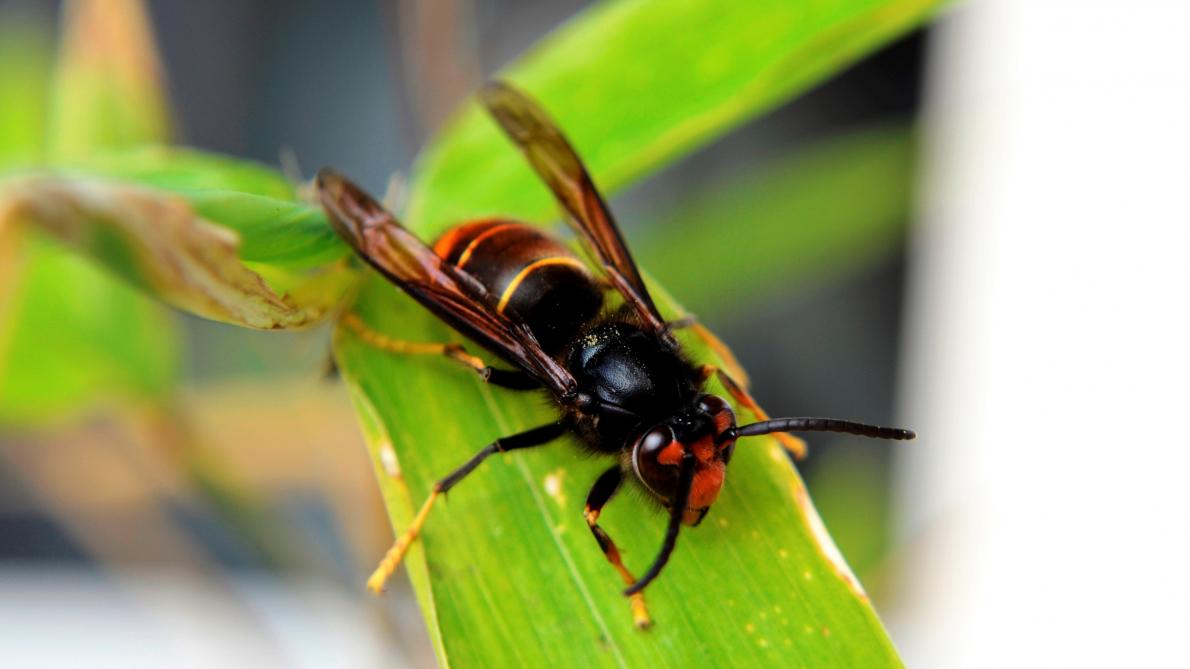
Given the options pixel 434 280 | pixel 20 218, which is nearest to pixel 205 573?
pixel 434 280

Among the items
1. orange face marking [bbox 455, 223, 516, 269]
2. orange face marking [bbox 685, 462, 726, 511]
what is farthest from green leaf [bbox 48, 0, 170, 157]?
orange face marking [bbox 685, 462, 726, 511]

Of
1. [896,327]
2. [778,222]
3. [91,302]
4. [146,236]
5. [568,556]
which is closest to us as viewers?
[146,236]

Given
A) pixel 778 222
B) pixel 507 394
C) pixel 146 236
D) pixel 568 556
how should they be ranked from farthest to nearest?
1. pixel 778 222
2. pixel 507 394
3. pixel 568 556
4. pixel 146 236

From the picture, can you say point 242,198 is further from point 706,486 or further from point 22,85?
point 22,85

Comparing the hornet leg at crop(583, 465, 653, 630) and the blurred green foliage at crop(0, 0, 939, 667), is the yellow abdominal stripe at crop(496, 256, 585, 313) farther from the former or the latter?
the hornet leg at crop(583, 465, 653, 630)

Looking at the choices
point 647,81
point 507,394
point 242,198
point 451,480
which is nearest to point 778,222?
point 647,81

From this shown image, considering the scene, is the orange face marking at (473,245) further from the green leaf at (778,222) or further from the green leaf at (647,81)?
the green leaf at (778,222)

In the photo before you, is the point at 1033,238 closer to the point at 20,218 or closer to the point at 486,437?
the point at 486,437
